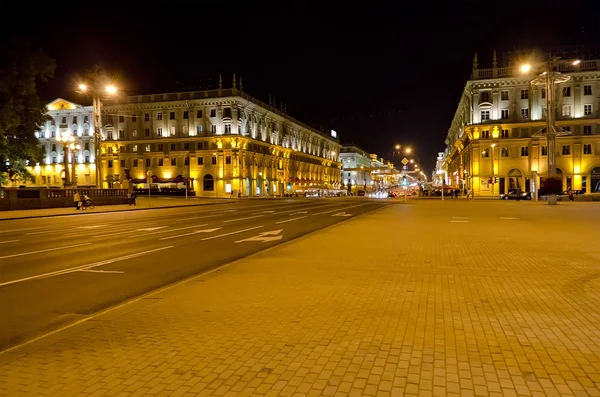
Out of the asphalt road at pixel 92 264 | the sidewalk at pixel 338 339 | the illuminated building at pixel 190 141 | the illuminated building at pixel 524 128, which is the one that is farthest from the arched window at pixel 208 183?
the sidewalk at pixel 338 339

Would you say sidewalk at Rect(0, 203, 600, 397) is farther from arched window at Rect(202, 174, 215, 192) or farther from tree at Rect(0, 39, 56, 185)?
arched window at Rect(202, 174, 215, 192)

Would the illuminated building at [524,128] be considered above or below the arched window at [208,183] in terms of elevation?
above

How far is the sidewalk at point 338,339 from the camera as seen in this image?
448 cm

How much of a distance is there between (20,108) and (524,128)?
2807 inches

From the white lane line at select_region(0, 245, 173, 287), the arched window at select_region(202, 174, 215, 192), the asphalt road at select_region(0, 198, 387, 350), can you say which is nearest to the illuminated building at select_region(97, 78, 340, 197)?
the arched window at select_region(202, 174, 215, 192)

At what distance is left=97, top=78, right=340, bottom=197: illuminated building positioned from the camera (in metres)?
88.9

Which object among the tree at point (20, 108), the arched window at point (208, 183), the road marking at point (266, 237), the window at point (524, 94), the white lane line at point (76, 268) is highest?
the window at point (524, 94)

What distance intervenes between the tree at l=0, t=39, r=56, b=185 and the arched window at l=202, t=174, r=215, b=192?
140 ft

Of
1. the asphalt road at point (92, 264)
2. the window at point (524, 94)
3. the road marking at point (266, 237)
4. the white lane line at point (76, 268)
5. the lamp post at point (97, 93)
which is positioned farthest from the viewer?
the window at point (524, 94)

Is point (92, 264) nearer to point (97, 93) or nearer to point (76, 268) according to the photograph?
point (76, 268)

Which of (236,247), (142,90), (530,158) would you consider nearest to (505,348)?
(236,247)

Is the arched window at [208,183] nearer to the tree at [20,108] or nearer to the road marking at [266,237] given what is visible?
the tree at [20,108]

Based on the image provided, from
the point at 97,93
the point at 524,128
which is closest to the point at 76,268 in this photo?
the point at 97,93

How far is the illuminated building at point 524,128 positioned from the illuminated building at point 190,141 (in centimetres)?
4165
